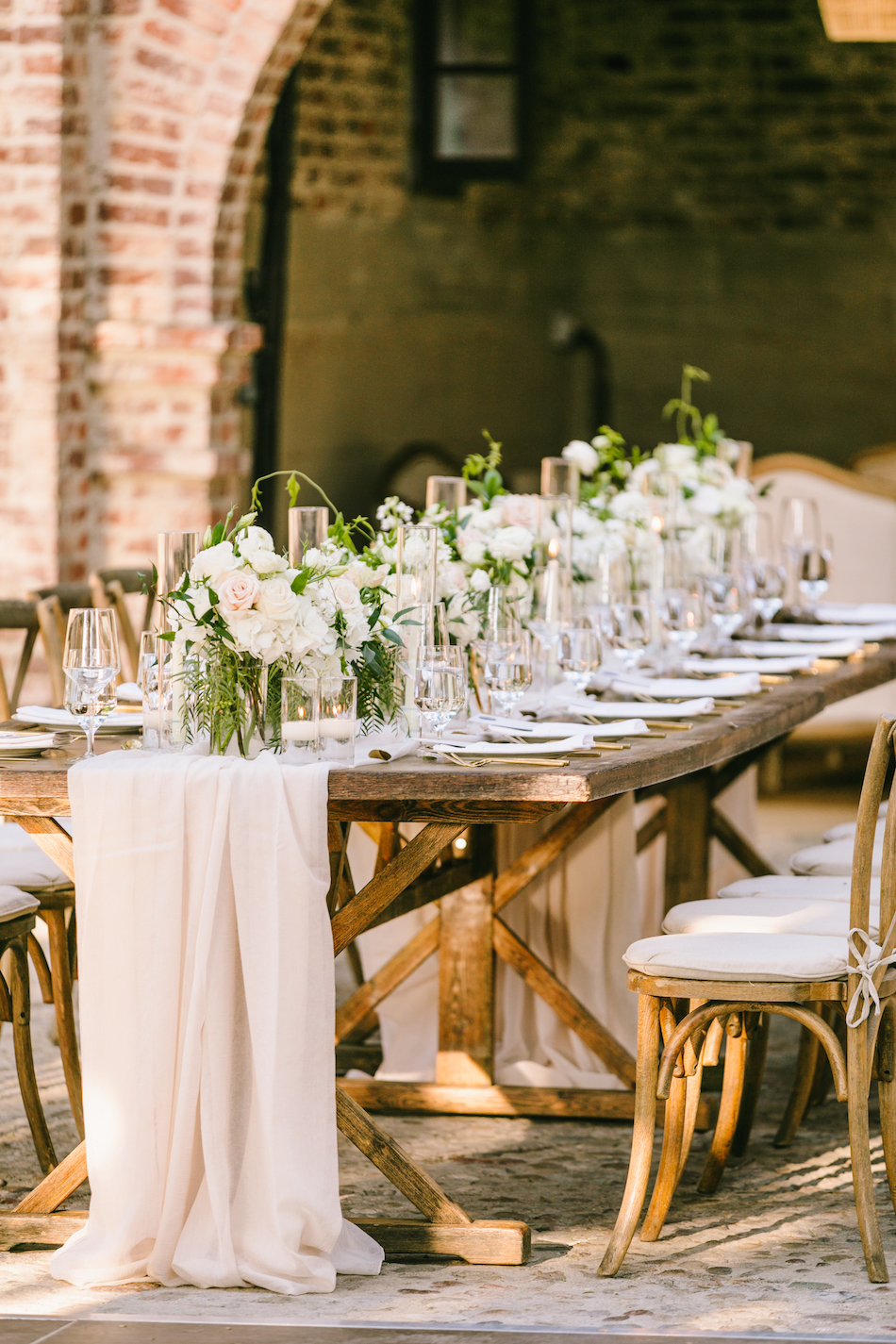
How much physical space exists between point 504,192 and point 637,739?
23.6 feet

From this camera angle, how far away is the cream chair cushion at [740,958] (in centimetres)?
317

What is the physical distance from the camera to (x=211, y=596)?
3.14 meters

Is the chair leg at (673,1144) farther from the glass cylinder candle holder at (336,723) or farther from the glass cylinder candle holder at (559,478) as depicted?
the glass cylinder candle holder at (559,478)

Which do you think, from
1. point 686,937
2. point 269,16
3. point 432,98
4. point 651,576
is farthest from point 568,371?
point 686,937

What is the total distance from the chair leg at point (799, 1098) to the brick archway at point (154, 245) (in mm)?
3027

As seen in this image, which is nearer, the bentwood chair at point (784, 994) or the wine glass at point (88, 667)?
the bentwood chair at point (784, 994)

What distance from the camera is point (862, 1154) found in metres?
3.23

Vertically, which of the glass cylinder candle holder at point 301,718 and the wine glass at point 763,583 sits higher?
the wine glass at point 763,583

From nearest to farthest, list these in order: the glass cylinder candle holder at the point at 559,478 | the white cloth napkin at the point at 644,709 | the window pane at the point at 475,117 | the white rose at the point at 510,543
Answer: the white cloth napkin at the point at 644,709, the white rose at the point at 510,543, the glass cylinder candle holder at the point at 559,478, the window pane at the point at 475,117

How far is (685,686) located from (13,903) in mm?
1534

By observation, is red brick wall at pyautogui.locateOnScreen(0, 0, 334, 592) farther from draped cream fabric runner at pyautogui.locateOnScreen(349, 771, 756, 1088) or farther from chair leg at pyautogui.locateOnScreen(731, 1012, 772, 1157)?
chair leg at pyautogui.locateOnScreen(731, 1012, 772, 1157)

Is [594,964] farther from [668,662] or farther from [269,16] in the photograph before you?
[269,16]

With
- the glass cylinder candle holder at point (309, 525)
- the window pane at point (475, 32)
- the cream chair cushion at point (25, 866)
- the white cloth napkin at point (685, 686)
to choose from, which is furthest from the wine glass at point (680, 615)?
the window pane at point (475, 32)

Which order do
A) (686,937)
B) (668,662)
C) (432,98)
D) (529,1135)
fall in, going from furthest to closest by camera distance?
(432,98) < (668,662) < (529,1135) < (686,937)
